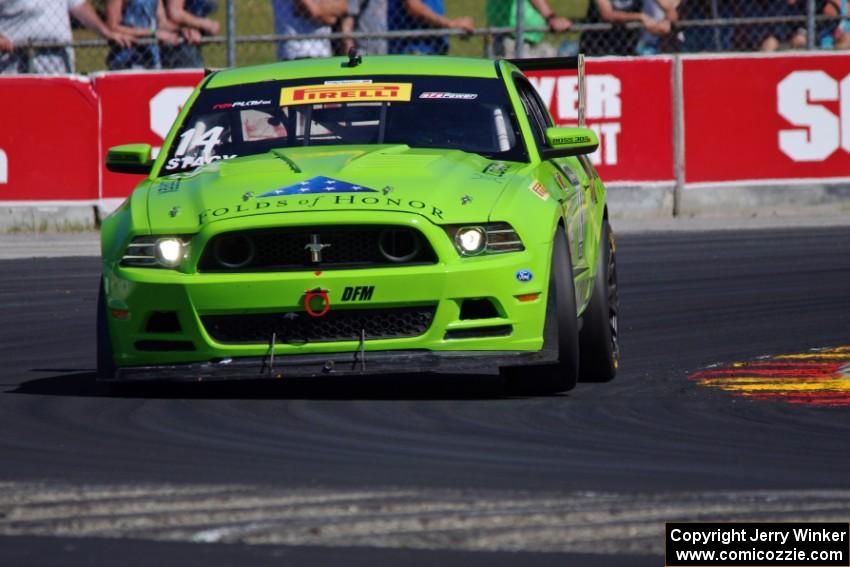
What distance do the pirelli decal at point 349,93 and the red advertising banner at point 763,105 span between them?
29.8 feet

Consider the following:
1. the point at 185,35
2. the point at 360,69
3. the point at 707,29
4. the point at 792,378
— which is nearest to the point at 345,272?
the point at 360,69

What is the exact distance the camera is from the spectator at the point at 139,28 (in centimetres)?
1814

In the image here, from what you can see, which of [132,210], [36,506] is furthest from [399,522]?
[132,210]

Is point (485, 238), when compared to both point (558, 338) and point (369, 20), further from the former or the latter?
point (369, 20)

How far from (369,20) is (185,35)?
5.76 feet

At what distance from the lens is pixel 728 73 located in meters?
18.0

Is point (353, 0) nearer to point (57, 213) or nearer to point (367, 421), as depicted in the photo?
point (57, 213)

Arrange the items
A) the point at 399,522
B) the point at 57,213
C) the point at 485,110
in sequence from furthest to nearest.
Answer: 1. the point at 57,213
2. the point at 485,110
3. the point at 399,522

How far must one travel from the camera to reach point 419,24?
18562 mm

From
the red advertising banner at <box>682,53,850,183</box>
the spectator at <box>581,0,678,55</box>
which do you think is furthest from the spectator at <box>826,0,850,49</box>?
the spectator at <box>581,0,678,55</box>

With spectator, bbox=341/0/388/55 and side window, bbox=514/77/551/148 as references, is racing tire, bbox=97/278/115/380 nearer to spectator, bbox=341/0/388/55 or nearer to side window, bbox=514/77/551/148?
side window, bbox=514/77/551/148

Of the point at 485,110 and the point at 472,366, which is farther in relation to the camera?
the point at 485,110

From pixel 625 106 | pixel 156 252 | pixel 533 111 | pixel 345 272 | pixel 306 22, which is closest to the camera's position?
pixel 345 272

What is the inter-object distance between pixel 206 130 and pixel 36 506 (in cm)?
361
